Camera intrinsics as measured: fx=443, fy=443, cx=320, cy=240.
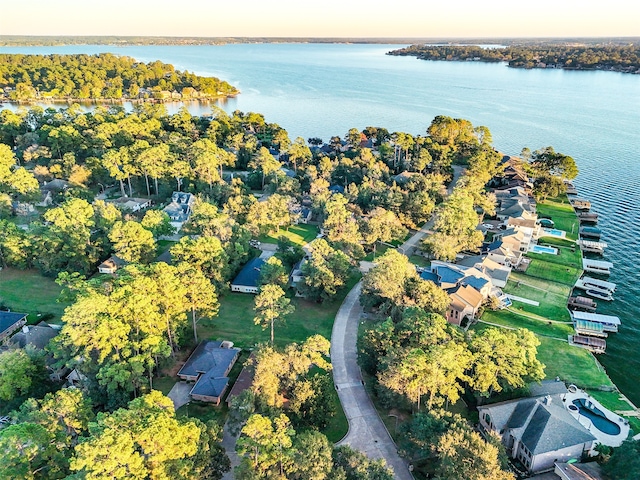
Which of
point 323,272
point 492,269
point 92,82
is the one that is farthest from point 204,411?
point 92,82

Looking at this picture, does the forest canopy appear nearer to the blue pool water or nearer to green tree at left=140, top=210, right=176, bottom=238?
green tree at left=140, top=210, right=176, bottom=238

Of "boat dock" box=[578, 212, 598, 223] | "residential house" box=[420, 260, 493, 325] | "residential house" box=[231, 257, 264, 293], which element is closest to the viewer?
"residential house" box=[420, 260, 493, 325]

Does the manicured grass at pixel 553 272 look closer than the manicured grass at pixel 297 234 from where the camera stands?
Yes

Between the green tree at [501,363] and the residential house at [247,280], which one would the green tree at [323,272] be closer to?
the residential house at [247,280]

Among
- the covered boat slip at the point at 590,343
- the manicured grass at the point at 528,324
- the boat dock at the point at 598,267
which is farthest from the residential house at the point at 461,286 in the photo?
the boat dock at the point at 598,267

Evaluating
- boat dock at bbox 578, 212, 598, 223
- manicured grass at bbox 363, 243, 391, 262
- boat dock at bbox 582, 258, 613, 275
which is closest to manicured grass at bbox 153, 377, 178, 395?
manicured grass at bbox 363, 243, 391, 262

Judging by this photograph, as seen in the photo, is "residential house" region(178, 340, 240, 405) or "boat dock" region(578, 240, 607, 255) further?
"boat dock" region(578, 240, 607, 255)

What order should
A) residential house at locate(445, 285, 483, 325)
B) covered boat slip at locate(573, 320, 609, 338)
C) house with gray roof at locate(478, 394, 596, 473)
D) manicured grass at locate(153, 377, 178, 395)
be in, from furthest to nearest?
→ residential house at locate(445, 285, 483, 325) → covered boat slip at locate(573, 320, 609, 338) → manicured grass at locate(153, 377, 178, 395) → house with gray roof at locate(478, 394, 596, 473)
